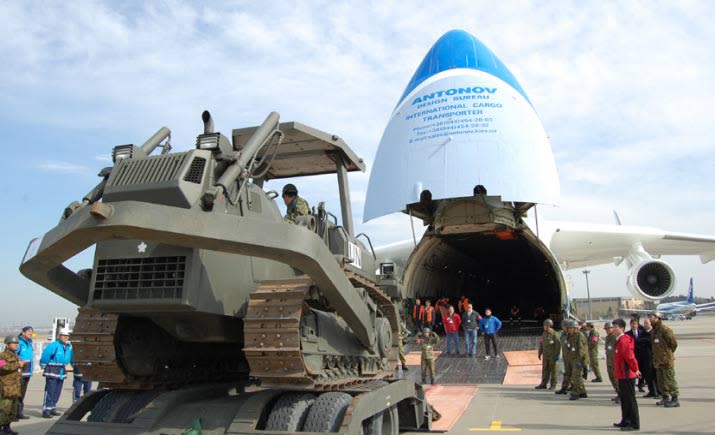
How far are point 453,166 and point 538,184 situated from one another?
2203 mm

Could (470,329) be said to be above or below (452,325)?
below

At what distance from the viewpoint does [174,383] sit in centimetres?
568

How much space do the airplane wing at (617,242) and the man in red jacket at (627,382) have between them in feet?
45.6

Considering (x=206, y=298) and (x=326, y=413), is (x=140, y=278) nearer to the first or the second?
(x=206, y=298)

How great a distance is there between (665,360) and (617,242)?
13.5 meters

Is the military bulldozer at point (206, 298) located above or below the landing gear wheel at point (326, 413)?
above

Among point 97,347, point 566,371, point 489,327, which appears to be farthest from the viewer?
point 489,327

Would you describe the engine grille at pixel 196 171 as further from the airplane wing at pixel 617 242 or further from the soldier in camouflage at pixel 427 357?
the airplane wing at pixel 617 242

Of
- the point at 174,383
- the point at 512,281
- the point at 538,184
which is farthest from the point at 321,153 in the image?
the point at 512,281

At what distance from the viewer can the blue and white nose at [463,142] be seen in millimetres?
14367

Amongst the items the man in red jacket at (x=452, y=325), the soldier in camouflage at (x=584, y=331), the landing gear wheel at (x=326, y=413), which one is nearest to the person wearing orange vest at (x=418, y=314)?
the man in red jacket at (x=452, y=325)

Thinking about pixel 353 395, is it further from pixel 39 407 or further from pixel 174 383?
pixel 39 407

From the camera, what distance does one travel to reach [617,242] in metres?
21.5

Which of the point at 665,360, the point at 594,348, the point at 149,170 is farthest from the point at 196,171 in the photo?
the point at 594,348
